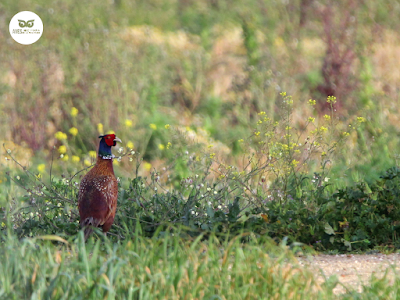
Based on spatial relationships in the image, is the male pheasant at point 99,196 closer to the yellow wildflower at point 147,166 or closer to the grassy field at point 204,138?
the grassy field at point 204,138

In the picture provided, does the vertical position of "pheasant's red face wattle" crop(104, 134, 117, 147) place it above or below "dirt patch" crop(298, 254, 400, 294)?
above

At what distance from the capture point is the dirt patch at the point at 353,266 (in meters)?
3.84

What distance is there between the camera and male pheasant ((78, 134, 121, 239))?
4402 millimetres

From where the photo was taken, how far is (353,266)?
428cm

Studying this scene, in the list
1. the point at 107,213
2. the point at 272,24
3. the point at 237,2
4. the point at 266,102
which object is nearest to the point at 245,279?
the point at 107,213

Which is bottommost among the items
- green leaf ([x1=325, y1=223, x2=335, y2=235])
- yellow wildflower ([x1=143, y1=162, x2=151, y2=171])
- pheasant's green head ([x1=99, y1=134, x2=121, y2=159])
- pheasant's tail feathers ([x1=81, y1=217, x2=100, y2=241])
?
green leaf ([x1=325, y1=223, x2=335, y2=235])

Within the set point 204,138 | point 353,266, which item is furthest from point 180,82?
point 353,266

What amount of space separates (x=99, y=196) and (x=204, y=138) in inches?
156

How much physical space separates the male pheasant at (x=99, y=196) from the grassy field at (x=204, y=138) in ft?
0.67

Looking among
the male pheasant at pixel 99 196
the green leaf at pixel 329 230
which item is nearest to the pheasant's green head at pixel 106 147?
the male pheasant at pixel 99 196

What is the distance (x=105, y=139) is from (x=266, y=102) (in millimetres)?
4852

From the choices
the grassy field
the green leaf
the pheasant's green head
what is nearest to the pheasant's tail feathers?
the grassy field

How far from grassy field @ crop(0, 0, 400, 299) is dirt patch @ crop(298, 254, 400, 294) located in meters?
0.18

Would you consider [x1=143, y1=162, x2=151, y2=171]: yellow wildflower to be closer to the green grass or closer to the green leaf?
the green leaf
